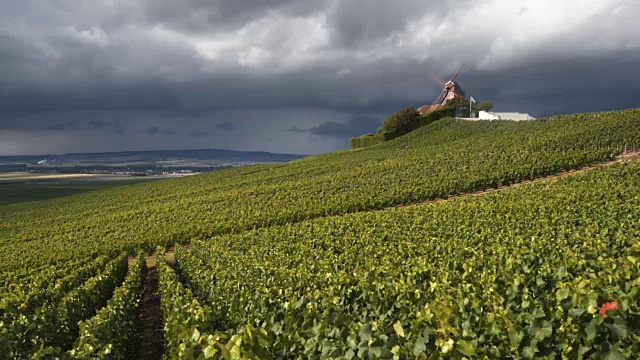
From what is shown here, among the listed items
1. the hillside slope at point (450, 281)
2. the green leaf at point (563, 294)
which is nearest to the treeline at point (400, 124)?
the hillside slope at point (450, 281)

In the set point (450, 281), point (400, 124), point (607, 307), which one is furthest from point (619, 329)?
point (400, 124)

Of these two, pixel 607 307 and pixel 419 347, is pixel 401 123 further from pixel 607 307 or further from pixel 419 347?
pixel 419 347

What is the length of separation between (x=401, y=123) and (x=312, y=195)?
196 ft

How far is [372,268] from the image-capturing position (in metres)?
12.7

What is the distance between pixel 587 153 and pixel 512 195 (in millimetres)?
19492

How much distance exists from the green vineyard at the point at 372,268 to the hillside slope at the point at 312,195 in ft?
0.85

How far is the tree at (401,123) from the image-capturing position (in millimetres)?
98562

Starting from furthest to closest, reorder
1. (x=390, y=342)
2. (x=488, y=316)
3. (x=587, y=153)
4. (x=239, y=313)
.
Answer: (x=587, y=153) → (x=239, y=313) → (x=488, y=316) → (x=390, y=342)

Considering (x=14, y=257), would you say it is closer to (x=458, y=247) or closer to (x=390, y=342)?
(x=458, y=247)

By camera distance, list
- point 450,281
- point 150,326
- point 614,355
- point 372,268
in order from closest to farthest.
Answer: point 614,355 → point 450,281 → point 372,268 → point 150,326

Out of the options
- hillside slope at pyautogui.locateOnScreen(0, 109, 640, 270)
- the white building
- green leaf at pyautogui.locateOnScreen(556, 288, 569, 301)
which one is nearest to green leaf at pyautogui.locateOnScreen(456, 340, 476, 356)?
green leaf at pyautogui.locateOnScreen(556, 288, 569, 301)

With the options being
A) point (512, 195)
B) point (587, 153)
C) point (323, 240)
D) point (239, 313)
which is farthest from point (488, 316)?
point (587, 153)

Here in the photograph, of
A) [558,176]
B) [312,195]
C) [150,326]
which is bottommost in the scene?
[150,326]

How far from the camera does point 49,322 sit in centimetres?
1235
